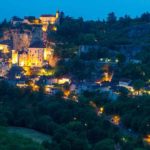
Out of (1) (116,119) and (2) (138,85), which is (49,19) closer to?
(2) (138,85)

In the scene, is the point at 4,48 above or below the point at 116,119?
above

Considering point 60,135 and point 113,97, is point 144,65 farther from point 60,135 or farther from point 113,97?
point 60,135

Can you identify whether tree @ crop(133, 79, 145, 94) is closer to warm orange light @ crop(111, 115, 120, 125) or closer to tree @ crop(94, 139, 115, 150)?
warm orange light @ crop(111, 115, 120, 125)

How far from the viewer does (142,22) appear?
3294 cm

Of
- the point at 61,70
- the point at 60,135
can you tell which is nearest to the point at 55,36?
the point at 61,70

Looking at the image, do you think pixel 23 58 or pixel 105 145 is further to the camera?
pixel 23 58

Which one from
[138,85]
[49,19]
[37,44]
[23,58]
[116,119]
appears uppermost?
[49,19]

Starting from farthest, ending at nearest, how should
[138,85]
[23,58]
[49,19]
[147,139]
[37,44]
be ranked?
1. [49,19]
2. [37,44]
3. [23,58]
4. [138,85]
5. [147,139]

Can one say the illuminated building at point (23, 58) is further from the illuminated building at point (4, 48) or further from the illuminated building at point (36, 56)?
the illuminated building at point (4, 48)

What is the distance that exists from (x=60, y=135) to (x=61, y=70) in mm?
10380

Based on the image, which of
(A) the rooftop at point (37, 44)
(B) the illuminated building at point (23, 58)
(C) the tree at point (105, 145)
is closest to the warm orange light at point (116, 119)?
→ (C) the tree at point (105, 145)

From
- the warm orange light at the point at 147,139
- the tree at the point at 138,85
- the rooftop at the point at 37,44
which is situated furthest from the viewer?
the rooftop at the point at 37,44

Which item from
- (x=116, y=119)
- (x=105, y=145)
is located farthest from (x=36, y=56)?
(x=105, y=145)

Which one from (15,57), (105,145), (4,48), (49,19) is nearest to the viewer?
(105,145)
